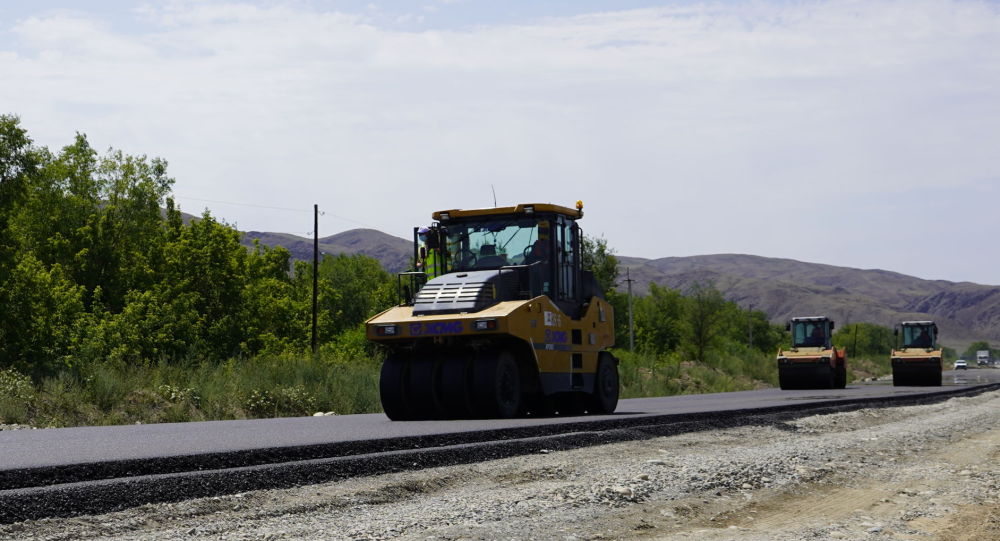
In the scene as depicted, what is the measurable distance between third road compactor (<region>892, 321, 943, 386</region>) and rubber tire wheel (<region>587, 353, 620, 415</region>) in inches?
1038

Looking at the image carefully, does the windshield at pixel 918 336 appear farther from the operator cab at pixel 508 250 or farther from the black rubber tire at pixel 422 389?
the black rubber tire at pixel 422 389

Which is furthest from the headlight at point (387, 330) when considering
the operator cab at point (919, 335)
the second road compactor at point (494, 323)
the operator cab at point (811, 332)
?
the operator cab at point (919, 335)

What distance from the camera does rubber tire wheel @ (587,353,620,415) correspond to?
15.7 metres

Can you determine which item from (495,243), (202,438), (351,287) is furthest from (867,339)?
(202,438)

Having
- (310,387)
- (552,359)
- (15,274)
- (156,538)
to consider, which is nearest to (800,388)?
(310,387)

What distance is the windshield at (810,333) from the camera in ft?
123

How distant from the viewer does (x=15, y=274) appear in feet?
135

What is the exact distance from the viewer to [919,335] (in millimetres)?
42188

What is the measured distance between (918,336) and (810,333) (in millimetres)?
7042

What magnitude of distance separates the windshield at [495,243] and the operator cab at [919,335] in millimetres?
31450

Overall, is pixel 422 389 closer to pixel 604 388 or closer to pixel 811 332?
pixel 604 388

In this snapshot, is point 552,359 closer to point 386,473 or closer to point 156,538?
point 386,473

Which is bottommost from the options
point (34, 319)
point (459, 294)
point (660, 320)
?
point (459, 294)

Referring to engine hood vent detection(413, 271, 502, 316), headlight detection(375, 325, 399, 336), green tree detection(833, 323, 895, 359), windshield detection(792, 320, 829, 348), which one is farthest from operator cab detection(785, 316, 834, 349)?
green tree detection(833, 323, 895, 359)
